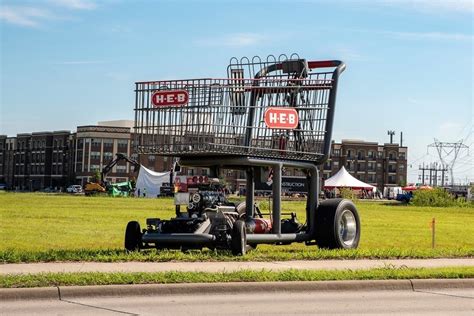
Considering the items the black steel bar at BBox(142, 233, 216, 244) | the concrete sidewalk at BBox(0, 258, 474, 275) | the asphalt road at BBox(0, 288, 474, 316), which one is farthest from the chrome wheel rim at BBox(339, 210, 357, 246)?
the asphalt road at BBox(0, 288, 474, 316)

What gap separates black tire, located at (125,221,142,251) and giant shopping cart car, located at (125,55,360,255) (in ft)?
0.05

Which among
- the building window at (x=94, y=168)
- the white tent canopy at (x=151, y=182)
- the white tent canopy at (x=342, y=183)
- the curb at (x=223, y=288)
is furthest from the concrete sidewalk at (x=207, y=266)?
the building window at (x=94, y=168)

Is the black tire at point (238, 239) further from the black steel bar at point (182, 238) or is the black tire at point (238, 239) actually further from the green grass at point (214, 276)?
the green grass at point (214, 276)

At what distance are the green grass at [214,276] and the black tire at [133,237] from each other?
10.5ft

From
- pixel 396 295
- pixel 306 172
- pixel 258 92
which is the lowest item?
pixel 396 295

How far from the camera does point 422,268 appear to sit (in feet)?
43.0

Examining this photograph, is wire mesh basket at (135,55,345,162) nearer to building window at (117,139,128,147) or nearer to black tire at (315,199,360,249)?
black tire at (315,199,360,249)

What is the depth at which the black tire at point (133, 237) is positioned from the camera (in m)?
14.4

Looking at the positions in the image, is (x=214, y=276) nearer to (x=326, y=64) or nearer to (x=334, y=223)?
(x=334, y=223)

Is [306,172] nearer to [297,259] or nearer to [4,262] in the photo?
[297,259]

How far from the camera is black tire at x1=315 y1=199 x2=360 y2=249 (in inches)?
600

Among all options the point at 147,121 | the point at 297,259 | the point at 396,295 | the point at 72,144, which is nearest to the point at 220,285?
the point at 396,295

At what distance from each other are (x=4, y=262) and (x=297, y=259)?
457cm

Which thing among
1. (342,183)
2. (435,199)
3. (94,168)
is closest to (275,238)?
(435,199)
